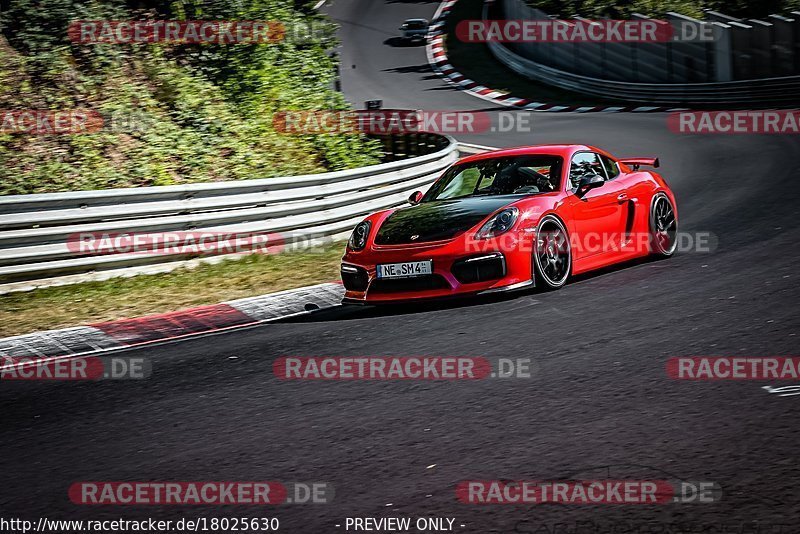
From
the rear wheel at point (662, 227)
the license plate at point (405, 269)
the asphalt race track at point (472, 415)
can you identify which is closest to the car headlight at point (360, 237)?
the license plate at point (405, 269)

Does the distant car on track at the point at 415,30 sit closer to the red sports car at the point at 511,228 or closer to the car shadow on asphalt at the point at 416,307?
the red sports car at the point at 511,228

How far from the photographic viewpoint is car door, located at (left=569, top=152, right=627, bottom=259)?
9.00 meters

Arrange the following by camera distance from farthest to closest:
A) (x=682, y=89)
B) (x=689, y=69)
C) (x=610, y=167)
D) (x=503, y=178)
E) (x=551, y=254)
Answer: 1. (x=689, y=69)
2. (x=682, y=89)
3. (x=610, y=167)
4. (x=503, y=178)
5. (x=551, y=254)

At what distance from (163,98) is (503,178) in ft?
27.1

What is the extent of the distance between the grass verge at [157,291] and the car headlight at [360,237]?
4.40 feet

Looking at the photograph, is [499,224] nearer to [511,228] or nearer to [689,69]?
[511,228]

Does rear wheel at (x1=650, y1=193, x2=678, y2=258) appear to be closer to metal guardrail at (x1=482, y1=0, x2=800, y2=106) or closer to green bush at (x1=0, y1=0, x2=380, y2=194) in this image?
green bush at (x1=0, y1=0, x2=380, y2=194)

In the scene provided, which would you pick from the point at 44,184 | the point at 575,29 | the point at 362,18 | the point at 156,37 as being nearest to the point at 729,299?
the point at 44,184

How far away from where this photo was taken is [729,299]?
761cm

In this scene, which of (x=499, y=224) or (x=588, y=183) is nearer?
(x=499, y=224)

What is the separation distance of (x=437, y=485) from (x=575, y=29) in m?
30.8

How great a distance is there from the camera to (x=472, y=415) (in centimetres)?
520

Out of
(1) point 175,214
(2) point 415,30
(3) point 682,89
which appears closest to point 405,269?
(1) point 175,214

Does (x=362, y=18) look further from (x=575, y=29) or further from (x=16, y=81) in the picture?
(x=16, y=81)
